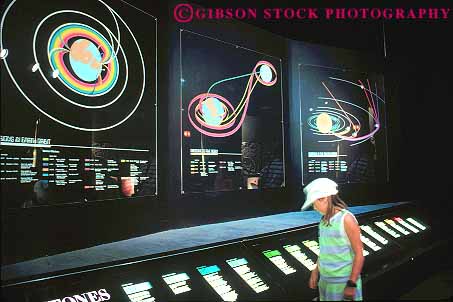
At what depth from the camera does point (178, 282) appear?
2689mm

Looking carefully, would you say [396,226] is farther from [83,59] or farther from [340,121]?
[83,59]

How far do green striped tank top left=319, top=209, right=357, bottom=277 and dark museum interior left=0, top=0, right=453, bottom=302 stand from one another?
0.68 metres

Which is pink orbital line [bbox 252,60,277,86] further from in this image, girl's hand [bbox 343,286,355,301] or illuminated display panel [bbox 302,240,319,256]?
girl's hand [bbox 343,286,355,301]

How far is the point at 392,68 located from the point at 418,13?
3.78 feet

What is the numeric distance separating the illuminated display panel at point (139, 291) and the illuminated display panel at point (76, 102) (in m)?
0.97

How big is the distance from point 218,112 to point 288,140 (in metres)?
1.56

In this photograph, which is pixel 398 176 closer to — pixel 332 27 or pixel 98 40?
pixel 332 27

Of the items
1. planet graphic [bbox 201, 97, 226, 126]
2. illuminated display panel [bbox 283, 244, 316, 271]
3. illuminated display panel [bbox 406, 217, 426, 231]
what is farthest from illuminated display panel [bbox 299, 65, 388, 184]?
illuminated display panel [bbox 283, 244, 316, 271]

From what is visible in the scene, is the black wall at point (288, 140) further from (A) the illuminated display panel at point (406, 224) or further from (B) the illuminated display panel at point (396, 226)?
(B) the illuminated display panel at point (396, 226)

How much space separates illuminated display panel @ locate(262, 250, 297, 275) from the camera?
3260mm

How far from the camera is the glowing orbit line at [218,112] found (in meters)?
4.54

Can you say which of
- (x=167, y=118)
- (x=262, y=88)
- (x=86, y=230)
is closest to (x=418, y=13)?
(x=262, y=88)

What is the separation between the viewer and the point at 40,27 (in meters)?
2.85

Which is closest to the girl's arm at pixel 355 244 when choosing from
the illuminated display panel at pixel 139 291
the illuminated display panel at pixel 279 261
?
the illuminated display panel at pixel 279 261
